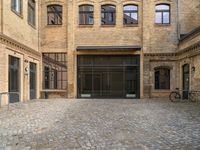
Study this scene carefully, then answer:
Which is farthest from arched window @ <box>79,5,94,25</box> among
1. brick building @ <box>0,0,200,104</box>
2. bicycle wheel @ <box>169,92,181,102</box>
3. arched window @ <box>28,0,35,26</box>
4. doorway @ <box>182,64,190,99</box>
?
bicycle wheel @ <box>169,92,181,102</box>

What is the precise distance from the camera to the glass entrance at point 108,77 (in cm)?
2411

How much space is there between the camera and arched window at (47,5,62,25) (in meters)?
24.3

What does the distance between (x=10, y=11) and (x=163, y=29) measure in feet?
41.6

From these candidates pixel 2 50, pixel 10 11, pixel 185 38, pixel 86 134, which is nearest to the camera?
pixel 86 134

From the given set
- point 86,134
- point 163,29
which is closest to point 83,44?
point 163,29

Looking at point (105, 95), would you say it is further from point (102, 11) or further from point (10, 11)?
point (10, 11)

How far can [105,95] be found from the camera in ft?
79.4

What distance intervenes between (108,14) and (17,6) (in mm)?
8159

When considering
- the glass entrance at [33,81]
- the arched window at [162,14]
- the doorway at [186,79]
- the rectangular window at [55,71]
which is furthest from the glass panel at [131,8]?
the glass entrance at [33,81]

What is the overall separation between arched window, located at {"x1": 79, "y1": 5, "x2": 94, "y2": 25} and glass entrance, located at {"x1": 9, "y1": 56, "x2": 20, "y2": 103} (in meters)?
7.68

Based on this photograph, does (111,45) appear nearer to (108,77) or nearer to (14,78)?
(108,77)

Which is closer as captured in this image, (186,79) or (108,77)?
(186,79)

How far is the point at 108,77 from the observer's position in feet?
79.3

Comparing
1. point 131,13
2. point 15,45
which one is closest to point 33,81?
point 15,45
